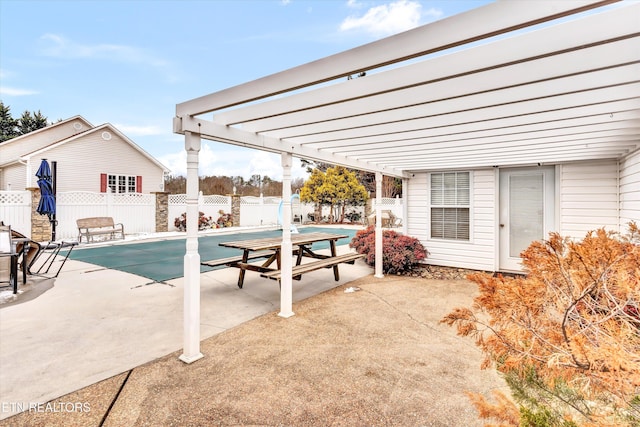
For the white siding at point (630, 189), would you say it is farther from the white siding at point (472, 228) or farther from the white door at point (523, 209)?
the white siding at point (472, 228)

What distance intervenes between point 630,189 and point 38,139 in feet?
68.5

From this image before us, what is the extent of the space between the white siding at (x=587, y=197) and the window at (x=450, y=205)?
164cm

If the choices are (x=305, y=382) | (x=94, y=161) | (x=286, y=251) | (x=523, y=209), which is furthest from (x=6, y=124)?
(x=523, y=209)

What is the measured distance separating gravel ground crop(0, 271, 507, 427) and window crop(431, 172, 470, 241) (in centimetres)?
350

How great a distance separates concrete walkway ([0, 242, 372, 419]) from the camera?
251 cm

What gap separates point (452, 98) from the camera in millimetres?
2318

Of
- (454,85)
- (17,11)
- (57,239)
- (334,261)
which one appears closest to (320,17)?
(334,261)

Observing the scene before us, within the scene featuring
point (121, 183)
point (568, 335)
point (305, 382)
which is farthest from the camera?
point (121, 183)

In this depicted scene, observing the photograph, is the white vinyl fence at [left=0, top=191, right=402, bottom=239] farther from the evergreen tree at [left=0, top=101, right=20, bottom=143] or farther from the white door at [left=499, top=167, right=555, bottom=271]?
the evergreen tree at [left=0, top=101, right=20, bottom=143]

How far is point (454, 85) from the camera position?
2.18 metres

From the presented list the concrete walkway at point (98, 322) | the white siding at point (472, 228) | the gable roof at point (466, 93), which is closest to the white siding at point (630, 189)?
the gable roof at point (466, 93)

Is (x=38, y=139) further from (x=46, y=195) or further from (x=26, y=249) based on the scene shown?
A: (x=26, y=249)

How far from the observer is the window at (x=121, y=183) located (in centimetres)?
1409

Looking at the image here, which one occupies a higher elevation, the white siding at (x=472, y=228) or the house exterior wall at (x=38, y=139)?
the house exterior wall at (x=38, y=139)
